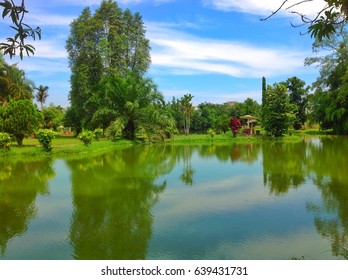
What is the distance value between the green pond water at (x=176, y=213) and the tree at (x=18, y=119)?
6544 millimetres

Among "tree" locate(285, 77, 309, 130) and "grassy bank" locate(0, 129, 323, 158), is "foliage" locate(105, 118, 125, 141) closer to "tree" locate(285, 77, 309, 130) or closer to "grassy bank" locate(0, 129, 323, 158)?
"grassy bank" locate(0, 129, 323, 158)

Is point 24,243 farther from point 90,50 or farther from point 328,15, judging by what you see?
point 90,50

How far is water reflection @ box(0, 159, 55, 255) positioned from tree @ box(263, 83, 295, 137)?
16.1 metres

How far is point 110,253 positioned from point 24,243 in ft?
4.28

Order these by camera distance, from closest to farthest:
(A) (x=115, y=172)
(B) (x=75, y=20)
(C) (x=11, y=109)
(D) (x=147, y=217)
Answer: (D) (x=147, y=217) → (A) (x=115, y=172) → (C) (x=11, y=109) → (B) (x=75, y=20)

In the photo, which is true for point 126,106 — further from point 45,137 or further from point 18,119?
point 45,137

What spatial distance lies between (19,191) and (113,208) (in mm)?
3105

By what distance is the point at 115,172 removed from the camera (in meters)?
10.8

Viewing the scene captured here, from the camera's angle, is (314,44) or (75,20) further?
(314,44)

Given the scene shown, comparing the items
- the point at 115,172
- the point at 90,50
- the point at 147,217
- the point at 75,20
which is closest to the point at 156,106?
the point at 90,50

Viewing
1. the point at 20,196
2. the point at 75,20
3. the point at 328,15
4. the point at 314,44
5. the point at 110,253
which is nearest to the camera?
the point at 328,15

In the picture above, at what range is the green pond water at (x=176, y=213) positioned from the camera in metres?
4.38

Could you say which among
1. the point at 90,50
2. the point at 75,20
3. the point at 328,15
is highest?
the point at 75,20

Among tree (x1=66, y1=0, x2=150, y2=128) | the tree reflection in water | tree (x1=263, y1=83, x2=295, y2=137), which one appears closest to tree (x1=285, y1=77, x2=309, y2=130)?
tree (x1=263, y1=83, x2=295, y2=137)
